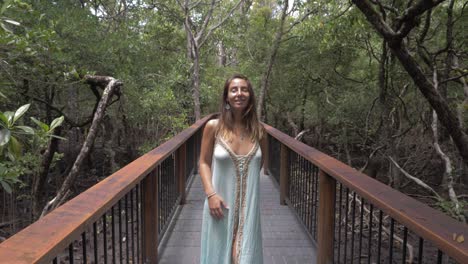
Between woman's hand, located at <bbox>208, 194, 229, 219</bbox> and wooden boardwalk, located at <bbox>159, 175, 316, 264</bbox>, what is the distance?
1397 mm

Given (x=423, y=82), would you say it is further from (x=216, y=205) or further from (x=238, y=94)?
(x=216, y=205)

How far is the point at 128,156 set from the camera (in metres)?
15.7

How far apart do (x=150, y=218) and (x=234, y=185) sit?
3.74ft

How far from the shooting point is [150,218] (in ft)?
9.75

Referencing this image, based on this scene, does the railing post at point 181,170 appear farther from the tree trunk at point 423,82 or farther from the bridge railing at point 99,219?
the tree trunk at point 423,82

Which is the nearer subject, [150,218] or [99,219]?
[99,219]

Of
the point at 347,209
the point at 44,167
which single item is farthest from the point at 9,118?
the point at 44,167

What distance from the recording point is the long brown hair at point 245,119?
2186 millimetres

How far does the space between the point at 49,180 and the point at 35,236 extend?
44.5 ft

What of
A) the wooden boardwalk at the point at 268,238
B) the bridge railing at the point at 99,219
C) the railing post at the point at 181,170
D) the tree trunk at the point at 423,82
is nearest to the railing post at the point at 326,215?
the wooden boardwalk at the point at 268,238

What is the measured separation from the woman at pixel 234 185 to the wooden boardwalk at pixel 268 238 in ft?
4.24

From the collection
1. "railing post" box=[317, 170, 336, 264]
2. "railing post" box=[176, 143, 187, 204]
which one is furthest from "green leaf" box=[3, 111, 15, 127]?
"railing post" box=[176, 143, 187, 204]

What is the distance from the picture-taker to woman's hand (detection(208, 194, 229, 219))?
2.11 m

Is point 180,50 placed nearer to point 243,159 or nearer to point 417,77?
point 417,77
